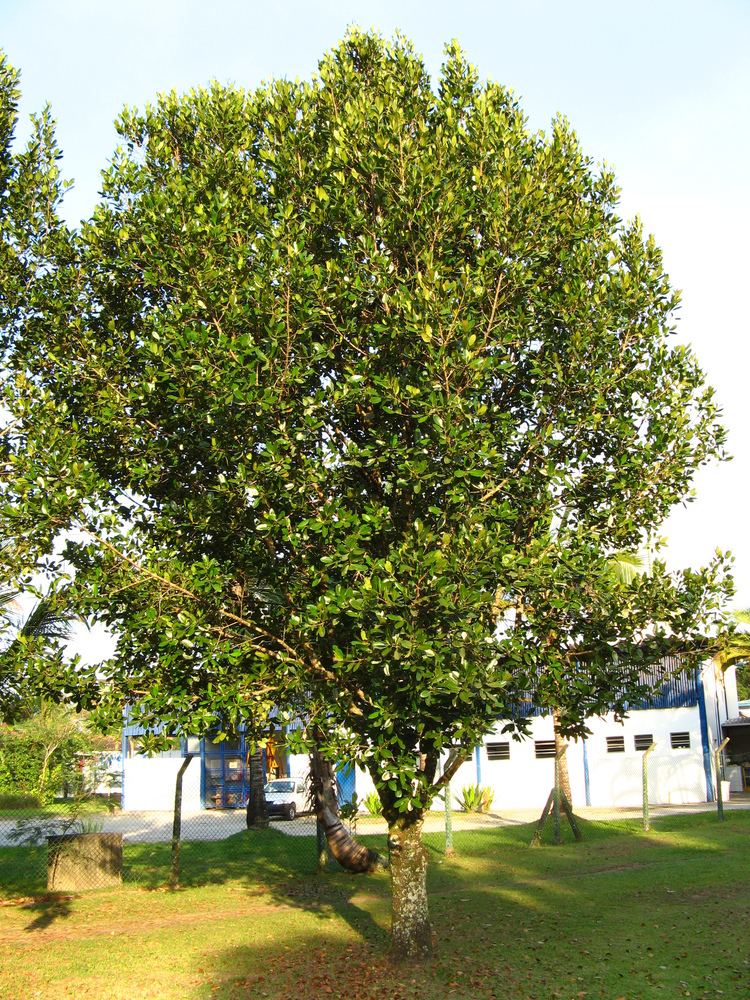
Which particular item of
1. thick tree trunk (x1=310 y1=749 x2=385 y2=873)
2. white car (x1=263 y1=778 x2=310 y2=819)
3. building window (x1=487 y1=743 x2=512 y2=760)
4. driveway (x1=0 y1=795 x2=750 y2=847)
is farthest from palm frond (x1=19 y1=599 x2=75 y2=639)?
building window (x1=487 y1=743 x2=512 y2=760)

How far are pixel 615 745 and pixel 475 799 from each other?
6.64 m

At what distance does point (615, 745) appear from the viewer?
37.0 meters

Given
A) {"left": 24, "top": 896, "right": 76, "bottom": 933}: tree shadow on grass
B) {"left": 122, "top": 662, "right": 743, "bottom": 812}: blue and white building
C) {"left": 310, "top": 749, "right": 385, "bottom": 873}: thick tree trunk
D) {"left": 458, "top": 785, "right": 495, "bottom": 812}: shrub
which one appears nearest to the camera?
{"left": 24, "top": 896, "right": 76, "bottom": 933}: tree shadow on grass

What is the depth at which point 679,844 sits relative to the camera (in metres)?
21.4

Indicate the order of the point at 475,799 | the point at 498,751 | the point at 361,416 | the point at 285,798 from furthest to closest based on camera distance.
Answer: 1. the point at 498,751
2. the point at 285,798
3. the point at 475,799
4. the point at 361,416

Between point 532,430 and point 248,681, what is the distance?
4453 millimetres

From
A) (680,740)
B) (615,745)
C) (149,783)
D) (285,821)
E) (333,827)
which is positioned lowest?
(285,821)

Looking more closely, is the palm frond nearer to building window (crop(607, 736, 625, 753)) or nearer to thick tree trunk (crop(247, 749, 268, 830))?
thick tree trunk (crop(247, 749, 268, 830))

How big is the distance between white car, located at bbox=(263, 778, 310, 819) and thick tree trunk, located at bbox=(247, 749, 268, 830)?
6.74m

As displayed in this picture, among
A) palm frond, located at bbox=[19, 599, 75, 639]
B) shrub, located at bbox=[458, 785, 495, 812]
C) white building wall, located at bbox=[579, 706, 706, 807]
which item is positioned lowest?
shrub, located at bbox=[458, 785, 495, 812]

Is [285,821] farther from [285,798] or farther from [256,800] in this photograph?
[256,800]

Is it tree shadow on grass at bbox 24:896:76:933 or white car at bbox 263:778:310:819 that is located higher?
white car at bbox 263:778:310:819

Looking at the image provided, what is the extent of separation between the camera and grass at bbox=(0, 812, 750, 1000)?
10.5 meters

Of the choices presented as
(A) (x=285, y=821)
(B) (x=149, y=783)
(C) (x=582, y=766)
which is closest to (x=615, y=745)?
(C) (x=582, y=766)
